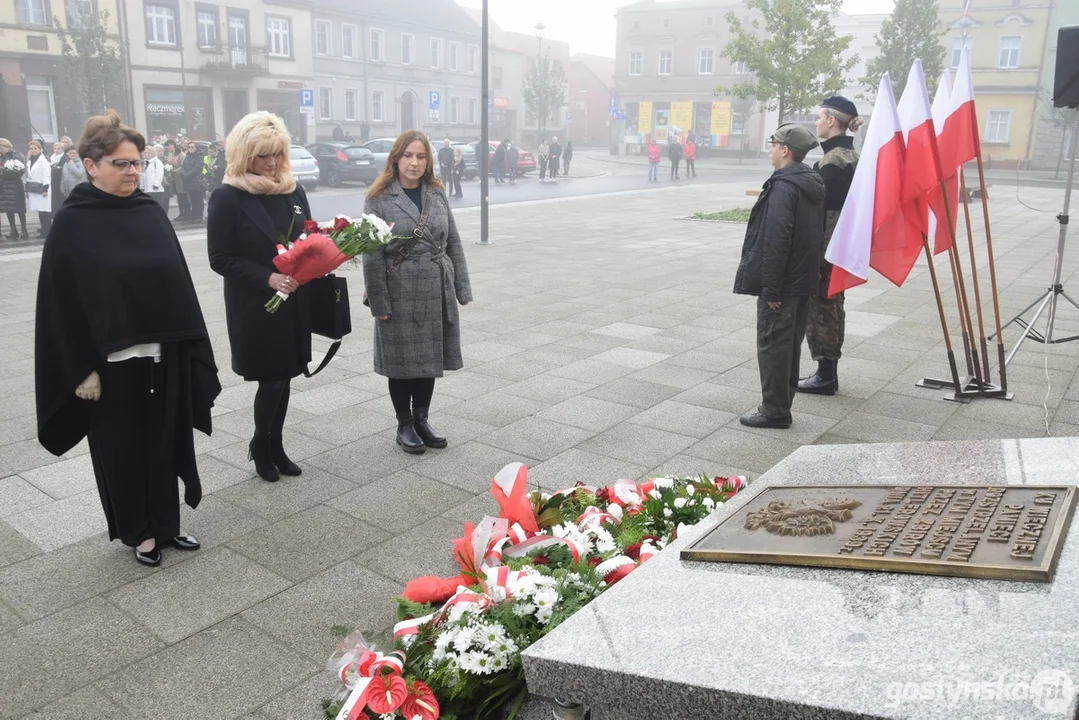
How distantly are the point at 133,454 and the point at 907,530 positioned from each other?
2889mm

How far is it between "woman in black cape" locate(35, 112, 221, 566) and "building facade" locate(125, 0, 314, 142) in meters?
38.3

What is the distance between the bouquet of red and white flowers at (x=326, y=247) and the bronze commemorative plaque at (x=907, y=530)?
2235 mm

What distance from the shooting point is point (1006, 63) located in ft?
153

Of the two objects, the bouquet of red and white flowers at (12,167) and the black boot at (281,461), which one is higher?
the bouquet of red and white flowers at (12,167)

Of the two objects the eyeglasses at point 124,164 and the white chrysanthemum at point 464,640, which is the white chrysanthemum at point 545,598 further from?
the eyeglasses at point 124,164

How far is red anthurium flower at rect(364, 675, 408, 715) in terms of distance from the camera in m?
2.61

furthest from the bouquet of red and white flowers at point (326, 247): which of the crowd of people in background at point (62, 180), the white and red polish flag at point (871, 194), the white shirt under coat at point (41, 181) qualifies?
the white shirt under coat at point (41, 181)

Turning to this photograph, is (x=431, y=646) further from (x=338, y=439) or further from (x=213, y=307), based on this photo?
(x=213, y=307)

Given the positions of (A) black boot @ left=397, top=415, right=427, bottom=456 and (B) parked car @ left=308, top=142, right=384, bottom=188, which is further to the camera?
(B) parked car @ left=308, top=142, right=384, bottom=188

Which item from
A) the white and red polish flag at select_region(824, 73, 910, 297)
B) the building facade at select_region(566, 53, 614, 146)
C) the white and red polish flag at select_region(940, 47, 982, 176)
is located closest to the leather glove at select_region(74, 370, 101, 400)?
the white and red polish flag at select_region(824, 73, 910, 297)

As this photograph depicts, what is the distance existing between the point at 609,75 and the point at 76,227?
8570 cm

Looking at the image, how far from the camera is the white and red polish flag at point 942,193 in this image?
19.7 feet

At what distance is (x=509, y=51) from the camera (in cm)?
6606

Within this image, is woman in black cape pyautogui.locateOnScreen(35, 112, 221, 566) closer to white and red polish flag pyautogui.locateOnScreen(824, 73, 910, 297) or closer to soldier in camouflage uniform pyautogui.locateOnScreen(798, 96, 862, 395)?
white and red polish flag pyautogui.locateOnScreen(824, 73, 910, 297)
